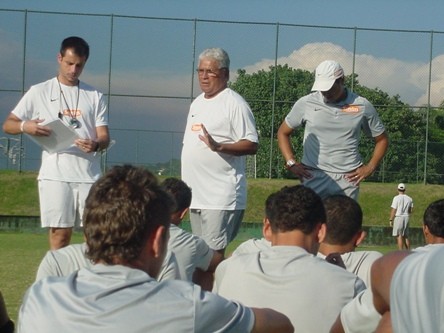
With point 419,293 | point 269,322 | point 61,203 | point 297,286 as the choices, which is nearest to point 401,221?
point 61,203

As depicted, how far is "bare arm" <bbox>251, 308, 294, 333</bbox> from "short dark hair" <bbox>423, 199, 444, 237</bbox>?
3001 mm

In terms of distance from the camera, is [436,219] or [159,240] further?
[436,219]

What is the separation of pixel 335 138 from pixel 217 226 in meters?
1.28

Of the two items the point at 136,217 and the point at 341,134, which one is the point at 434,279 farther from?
the point at 341,134

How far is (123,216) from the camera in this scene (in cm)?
274

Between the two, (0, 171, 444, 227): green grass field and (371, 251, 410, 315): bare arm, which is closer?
Result: (371, 251, 410, 315): bare arm

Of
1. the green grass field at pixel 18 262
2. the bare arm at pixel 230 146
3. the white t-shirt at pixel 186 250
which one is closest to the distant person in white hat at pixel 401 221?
the green grass field at pixel 18 262

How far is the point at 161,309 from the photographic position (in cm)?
269

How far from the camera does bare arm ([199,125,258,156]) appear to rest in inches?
296

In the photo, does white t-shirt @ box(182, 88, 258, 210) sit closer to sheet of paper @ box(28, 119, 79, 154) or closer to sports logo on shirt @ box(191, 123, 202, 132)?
sports logo on shirt @ box(191, 123, 202, 132)

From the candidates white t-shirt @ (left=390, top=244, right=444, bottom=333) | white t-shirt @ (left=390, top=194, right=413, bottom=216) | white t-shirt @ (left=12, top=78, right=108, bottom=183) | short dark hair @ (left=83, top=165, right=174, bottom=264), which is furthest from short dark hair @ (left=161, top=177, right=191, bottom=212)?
white t-shirt @ (left=390, top=194, right=413, bottom=216)

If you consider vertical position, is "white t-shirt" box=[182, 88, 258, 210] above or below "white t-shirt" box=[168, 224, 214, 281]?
above

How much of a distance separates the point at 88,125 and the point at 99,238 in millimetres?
5112

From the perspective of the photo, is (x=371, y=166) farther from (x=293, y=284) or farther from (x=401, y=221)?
(x=401, y=221)
